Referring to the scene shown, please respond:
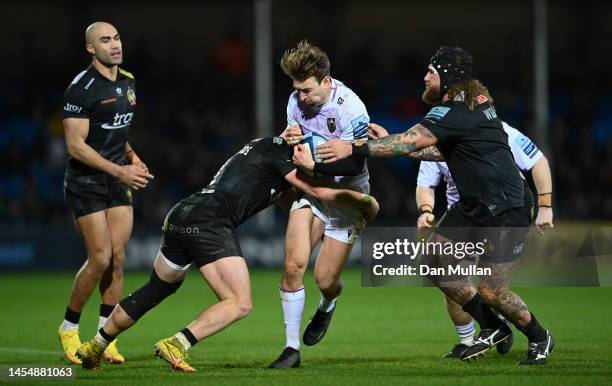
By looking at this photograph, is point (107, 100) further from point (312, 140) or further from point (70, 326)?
point (70, 326)

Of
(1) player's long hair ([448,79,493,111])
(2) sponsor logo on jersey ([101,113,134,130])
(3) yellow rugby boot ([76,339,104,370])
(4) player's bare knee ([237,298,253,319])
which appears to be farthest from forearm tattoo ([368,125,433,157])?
(3) yellow rugby boot ([76,339,104,370])

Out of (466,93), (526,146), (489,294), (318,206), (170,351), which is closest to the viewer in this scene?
(170,351)

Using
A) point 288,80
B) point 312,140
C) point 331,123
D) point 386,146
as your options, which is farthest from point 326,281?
point 288,80

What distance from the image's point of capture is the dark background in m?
23.1

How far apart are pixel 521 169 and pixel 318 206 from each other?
1.78m

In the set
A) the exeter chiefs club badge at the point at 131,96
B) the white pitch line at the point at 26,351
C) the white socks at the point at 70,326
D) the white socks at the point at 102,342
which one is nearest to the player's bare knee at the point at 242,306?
the white socks at the point at 102,342

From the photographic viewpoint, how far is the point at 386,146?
812 centimetres

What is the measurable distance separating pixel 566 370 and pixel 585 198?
15.3 meters

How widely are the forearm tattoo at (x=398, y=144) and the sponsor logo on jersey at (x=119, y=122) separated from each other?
98.7 inches

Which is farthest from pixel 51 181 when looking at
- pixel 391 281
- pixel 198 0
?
pixel 391 281

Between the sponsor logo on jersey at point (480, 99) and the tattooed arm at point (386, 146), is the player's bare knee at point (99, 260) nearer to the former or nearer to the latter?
the tattooed arm at point (386, 146)

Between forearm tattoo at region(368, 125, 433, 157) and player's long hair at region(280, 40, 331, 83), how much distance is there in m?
0.85

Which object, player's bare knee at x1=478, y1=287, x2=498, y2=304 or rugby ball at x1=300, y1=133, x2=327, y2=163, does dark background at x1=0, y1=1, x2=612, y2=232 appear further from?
player's bare knee at x1=478, y1=287, x2=498, y2=304

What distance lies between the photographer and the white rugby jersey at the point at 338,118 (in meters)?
8.93
